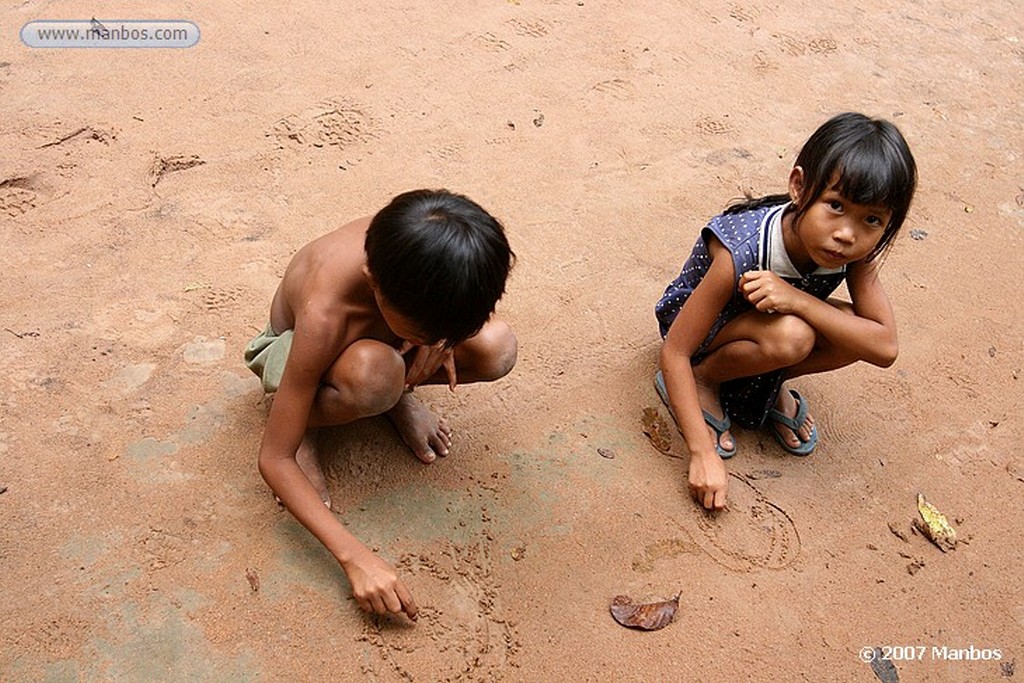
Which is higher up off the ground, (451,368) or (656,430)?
(451,368)

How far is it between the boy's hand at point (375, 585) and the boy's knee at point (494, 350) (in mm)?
464

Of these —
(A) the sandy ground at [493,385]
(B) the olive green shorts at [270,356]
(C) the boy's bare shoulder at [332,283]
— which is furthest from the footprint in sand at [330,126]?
(C) the boy's bare shoulder at [332,283]

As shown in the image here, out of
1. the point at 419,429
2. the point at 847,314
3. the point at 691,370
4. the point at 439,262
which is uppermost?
the point at 439,262

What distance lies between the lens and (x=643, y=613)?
1.90 m

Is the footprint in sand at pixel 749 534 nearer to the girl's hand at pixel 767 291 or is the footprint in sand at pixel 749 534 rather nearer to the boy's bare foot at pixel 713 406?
the boy's bare foot at pixel 713 406

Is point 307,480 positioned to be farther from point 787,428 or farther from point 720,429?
point 787,428

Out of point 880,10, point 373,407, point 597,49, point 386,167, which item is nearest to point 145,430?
point 373,407

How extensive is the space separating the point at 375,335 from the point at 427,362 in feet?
0.44

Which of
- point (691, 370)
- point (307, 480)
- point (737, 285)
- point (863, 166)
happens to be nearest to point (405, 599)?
point (307, 480)

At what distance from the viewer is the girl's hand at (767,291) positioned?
2.00 m

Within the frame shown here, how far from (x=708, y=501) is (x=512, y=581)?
0.48 meters

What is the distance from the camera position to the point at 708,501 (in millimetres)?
2076

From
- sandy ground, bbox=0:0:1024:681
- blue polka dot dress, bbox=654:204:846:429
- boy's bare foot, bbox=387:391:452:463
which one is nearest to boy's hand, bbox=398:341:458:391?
boy's bare foot, bbox=387:391:452:463

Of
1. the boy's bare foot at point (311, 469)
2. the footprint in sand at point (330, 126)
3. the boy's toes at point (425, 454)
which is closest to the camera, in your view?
the boy's bare foot at point (311, 469)
